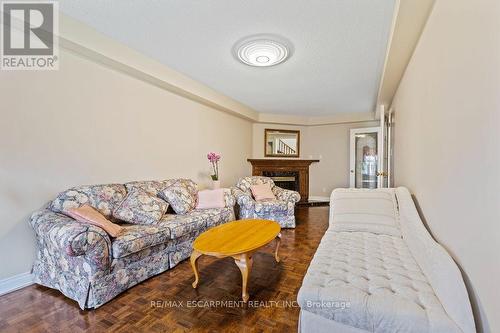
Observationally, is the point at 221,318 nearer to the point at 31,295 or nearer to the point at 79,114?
the point at 31,295

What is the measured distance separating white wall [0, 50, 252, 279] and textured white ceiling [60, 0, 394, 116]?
1.89 ft

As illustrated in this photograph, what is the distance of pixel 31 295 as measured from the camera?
1.98 metres

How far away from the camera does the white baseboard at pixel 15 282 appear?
6.54ft

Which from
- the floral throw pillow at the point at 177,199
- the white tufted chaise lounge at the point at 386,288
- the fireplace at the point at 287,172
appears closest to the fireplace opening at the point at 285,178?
the fireplace at the point at 287,172

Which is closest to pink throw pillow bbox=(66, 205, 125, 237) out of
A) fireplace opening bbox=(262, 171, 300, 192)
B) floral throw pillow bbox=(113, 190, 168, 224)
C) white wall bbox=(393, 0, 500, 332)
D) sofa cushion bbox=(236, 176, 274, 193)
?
floral throw pillow bbox=(113, 190, 168, 224)

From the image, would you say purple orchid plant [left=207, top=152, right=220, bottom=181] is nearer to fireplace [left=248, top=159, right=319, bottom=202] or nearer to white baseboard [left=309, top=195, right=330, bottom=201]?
fireplace [left=248, top=159, right=319, bottom=202]

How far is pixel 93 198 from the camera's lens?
238 cm

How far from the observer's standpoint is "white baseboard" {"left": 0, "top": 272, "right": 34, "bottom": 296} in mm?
1993

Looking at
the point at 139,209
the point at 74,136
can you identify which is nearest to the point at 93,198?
the point at 139,209

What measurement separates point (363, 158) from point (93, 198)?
18.8ft

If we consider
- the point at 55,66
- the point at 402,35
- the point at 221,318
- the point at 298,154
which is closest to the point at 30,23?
the point at 55,66

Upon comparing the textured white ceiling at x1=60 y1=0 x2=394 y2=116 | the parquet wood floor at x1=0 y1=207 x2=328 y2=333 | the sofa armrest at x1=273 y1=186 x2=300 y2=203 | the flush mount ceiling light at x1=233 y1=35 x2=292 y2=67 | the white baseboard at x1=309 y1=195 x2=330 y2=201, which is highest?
the textured white ceiling at x1=60 y1=0 x2=394 y2=116

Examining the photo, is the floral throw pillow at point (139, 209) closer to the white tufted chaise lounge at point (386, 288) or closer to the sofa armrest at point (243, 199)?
the sofa armrest at point (243, 199)

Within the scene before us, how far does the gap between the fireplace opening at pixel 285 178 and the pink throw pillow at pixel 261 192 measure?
177 centimetres
